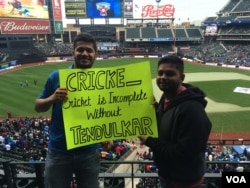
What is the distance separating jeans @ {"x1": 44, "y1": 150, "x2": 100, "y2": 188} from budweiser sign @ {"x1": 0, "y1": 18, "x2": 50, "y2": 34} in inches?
2502

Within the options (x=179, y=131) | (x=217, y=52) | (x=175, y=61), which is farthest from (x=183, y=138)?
(x=217, y=52)

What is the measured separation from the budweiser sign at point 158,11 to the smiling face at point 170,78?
319 feet

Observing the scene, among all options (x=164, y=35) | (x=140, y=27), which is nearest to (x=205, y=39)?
(x=164, y=35)

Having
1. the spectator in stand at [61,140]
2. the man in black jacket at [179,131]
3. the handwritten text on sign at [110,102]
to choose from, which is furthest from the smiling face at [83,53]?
the man in black jacket at [179,131]

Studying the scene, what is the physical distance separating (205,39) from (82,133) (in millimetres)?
99329

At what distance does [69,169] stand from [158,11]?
9773 cm

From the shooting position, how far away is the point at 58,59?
218 ft

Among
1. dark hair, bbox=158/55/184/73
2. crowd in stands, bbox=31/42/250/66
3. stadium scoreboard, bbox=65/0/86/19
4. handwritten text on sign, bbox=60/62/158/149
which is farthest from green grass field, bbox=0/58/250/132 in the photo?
stadium scoreboard, bbox=65/0/86/19

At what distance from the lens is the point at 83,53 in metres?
3.48

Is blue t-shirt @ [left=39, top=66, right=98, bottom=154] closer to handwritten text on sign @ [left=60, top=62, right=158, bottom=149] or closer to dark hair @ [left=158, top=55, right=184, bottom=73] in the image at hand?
handwritten text on sign @ [left=60, top=62, right=158, bottom=149]

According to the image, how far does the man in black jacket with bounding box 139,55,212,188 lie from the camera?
2842 millimetres

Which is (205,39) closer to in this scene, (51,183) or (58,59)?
(58,59)

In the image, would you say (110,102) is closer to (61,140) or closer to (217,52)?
(61,140)

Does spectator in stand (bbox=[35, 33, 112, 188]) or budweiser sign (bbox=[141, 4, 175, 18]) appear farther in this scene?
budweiser sign (bbox=[141, 4, 175, 18])
